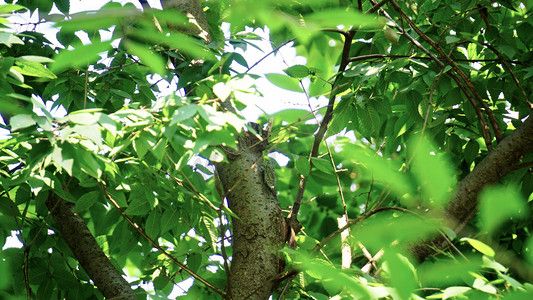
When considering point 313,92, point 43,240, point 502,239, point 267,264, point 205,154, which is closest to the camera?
point 205,154

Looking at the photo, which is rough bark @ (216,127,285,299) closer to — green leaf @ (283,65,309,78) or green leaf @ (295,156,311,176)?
green leaf @ (295,156,311,176)

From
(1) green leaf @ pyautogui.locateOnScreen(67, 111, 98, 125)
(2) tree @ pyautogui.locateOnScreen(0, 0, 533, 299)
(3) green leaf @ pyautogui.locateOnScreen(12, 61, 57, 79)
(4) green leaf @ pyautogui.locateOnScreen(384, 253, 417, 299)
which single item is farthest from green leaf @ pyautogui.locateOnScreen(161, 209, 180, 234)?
(4) green leaf @ pyautogui.locateOnScreen(384, 253, 417, 299)

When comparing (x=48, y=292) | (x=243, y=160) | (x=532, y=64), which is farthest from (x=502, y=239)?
(x=48, y=292)

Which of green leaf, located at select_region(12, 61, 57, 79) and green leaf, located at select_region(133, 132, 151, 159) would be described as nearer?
green leaf, located at select_region(133, 132, 151, 159)

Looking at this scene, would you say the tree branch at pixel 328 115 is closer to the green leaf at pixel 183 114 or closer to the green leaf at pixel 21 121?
the green leaf at pixel 183 114

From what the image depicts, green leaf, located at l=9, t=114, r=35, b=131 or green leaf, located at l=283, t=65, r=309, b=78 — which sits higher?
green leaf, located at l=283, t=65, r=309, b=78

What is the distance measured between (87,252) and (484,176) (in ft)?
4.82

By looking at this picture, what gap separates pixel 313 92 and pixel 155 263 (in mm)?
963

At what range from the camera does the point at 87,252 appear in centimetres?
192

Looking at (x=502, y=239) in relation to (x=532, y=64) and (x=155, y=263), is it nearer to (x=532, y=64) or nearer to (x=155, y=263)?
(x=532, y=64)

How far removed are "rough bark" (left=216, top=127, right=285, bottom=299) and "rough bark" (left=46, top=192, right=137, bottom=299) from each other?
40 centimetres

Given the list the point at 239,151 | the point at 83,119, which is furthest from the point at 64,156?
the point at 239,151

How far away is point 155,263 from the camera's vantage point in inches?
80.9

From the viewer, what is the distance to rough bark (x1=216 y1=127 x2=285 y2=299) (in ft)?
5.65
